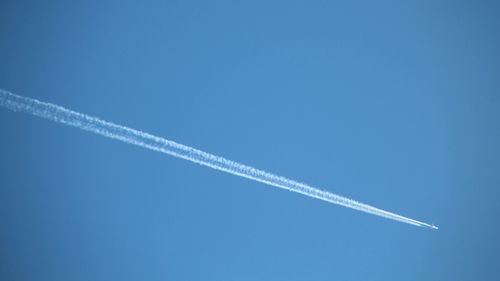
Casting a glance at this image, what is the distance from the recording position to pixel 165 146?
5.03 m

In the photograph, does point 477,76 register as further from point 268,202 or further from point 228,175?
point 228,175

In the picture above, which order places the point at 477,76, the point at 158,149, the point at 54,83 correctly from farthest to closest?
the point at 477,76 → the point at 158,149 → the point at 54,83

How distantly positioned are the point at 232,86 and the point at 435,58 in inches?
135

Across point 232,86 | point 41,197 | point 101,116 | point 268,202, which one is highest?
point 232,86

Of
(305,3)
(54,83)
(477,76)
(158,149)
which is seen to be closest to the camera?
(54,83)

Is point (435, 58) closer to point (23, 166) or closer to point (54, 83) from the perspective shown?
point (54, 83)

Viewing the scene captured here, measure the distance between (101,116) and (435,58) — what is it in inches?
208

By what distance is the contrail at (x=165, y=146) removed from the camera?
4.58 metres

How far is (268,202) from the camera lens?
5344 mm

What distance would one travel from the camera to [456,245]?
6246 millimetres

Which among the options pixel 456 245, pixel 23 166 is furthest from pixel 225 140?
pixel 456 245

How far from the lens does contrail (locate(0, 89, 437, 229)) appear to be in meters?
4.58

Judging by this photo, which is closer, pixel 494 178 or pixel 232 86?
pixel 232 86

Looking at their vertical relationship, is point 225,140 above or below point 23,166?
above
